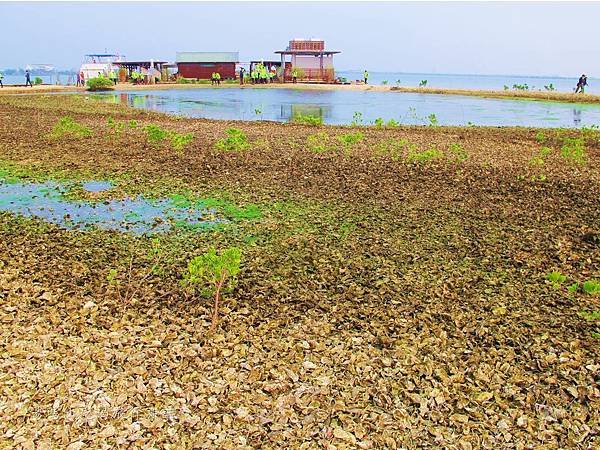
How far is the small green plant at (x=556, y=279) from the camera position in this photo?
6619 mm

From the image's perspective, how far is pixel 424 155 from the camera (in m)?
14.4

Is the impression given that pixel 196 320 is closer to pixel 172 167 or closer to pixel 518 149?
pixel 172 167

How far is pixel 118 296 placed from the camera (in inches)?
242

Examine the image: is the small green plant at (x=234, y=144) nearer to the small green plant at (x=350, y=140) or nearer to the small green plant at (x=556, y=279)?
the small green plant at (x=350, y=140)

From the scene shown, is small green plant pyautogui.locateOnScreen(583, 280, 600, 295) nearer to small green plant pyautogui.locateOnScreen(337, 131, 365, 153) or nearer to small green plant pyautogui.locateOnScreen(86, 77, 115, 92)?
small green plant pyautogui.locateOnScreen(337, 131, 365, 153)

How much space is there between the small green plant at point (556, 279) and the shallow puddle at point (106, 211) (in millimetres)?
5174

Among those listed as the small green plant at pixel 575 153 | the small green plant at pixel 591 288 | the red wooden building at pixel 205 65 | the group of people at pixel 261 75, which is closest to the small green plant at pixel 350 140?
the small green plant at pixel 575 153

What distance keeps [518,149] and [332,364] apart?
13653 millimetres

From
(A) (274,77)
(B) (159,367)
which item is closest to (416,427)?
(B) (159,367)

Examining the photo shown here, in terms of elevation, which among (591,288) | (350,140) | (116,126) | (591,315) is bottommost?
(591,315)

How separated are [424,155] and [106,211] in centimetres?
855

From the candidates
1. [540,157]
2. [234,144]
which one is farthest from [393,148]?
[234,144]

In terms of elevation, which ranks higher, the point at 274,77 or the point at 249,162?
the point at 274,77

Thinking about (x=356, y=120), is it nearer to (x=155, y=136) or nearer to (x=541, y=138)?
(x=541, y=138)
